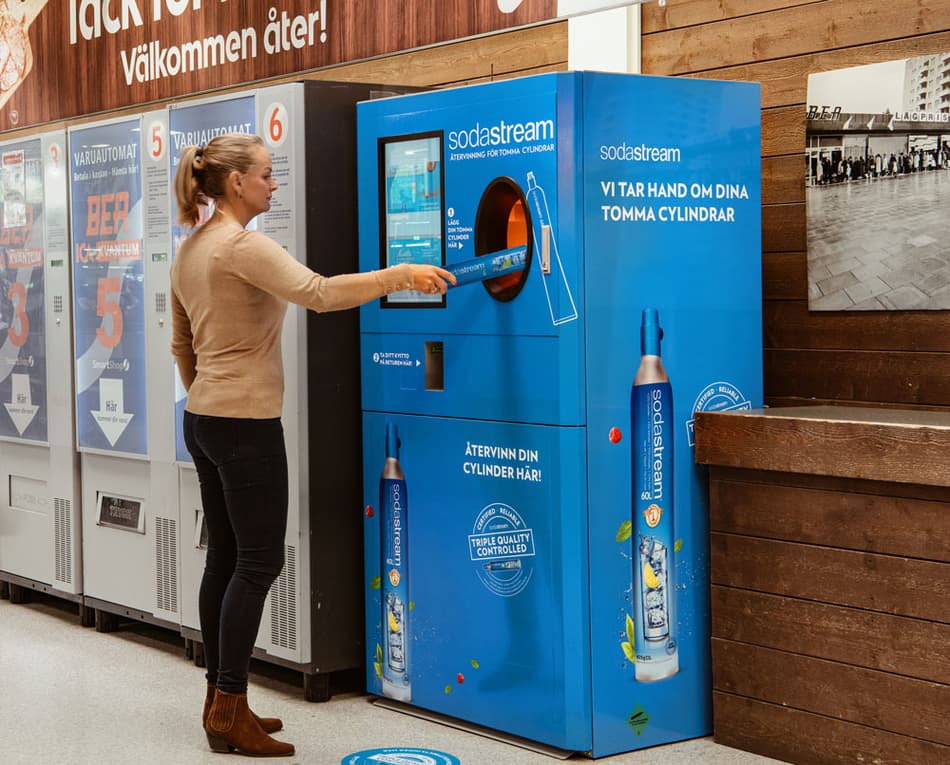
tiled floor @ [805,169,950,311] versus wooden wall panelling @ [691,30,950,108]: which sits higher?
wooden wall panelling @ [691,30,950,108]

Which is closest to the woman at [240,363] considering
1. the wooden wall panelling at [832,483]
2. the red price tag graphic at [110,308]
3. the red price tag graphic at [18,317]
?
the wooden wall panelling at [832,483]

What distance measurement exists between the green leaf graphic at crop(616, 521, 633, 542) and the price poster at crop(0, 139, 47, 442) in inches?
115

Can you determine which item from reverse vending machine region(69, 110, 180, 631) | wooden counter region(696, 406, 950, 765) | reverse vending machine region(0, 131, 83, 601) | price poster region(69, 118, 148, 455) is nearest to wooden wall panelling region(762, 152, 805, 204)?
wooden counter region(696, 406, 950, 765)

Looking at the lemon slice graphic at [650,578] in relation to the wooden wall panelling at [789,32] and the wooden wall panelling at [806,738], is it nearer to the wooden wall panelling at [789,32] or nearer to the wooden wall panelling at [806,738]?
the wooden wall panelling at [806,738]

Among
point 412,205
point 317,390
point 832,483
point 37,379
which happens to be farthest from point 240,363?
point 37,379

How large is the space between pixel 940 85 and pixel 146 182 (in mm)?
2768

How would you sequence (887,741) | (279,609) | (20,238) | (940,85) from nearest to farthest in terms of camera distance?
(887,741) < (940,85) < (279,609) < (20,238)

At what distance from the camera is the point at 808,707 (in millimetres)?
3549

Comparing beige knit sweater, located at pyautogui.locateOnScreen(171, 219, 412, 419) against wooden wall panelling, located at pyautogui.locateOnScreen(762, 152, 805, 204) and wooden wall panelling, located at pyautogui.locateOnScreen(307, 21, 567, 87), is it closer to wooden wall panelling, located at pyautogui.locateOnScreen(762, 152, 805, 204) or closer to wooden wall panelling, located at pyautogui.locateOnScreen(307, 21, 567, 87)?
wooden wall panelling, located at pyautogui.locateOnScreen(762, 152, 805, 204)

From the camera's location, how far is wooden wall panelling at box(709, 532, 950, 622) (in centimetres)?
326

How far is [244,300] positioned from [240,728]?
1.17 m

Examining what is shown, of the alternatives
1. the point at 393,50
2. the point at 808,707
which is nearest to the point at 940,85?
the point at 808,707

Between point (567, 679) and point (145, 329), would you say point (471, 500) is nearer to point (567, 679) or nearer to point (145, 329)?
point (567, 679)

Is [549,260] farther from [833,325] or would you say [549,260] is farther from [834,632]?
[834,632]
